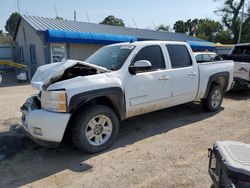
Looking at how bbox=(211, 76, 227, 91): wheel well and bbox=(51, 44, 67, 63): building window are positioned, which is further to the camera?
bbox=(51, 44, 67, 63): building window

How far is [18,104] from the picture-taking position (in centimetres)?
857

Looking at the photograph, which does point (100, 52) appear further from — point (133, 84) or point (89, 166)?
point (89, 166)

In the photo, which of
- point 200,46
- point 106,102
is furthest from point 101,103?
point 200,46

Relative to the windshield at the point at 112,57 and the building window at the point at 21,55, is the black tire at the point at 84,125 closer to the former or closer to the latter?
the windshield at the point at 112,57

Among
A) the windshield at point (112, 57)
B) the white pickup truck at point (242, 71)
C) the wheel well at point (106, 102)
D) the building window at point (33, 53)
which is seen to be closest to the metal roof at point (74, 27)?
the building window at point (33, 53)

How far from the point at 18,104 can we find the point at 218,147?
7.63 meters

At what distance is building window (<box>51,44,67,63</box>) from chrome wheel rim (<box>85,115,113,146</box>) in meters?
12.8

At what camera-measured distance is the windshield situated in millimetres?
5063

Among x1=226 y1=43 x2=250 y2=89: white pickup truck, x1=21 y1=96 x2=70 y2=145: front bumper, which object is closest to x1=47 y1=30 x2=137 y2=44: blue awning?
x1=226 y1=43 x2=250 y2=89: white pickup truck

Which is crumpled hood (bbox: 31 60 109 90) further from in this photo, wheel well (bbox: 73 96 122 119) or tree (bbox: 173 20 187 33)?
tree (bbox: 173 20 187 33)

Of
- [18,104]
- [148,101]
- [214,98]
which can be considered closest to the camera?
[148,101]

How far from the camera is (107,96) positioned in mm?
4566

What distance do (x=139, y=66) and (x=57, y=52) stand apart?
1315cm

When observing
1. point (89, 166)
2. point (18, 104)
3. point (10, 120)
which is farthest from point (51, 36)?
point (89, 166)
